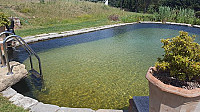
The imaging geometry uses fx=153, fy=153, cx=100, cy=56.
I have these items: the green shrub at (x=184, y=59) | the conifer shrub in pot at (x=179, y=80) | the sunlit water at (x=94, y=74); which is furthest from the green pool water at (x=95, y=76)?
the green shrub at (x=184, y=59)

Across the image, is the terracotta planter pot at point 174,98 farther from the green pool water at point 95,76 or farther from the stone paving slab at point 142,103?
the green pool water at point 95,76

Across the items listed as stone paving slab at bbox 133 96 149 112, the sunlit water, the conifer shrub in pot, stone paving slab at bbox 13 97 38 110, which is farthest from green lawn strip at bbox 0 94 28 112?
the conifer shrub in pot

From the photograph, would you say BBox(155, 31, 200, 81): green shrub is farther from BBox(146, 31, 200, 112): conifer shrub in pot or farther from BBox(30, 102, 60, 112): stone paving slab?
BBox(30, 102, 60, 112): stone paving slab

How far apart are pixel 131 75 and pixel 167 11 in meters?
14.0

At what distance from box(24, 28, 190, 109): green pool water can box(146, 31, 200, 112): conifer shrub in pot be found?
1.45 metres

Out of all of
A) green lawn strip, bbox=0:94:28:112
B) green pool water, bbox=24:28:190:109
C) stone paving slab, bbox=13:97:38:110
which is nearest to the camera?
Result: green lawn strip, bbox=0:94:28:112

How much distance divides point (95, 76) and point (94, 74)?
0.43ft

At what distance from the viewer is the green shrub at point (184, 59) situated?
150 cm

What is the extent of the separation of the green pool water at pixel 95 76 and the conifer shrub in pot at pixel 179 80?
1.45m

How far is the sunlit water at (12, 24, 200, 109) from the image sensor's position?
3.17 m

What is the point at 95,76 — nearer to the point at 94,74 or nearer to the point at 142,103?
the point at 94,74

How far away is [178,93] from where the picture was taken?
1.40 meters

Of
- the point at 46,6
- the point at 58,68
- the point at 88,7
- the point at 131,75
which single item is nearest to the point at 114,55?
the point at 131,75

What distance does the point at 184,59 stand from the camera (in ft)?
4.93
